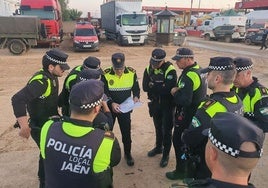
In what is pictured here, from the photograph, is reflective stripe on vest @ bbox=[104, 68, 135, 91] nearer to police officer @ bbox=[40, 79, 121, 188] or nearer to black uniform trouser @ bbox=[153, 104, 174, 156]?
black uniform trouser @ bbox=[153, 104, 174, 156]

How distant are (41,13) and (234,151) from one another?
2079cm

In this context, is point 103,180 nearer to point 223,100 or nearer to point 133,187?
point 223,100

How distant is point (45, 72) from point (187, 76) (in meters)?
1.99

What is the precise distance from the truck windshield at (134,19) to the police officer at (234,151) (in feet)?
72.1

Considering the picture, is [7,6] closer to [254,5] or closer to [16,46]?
[16,46]

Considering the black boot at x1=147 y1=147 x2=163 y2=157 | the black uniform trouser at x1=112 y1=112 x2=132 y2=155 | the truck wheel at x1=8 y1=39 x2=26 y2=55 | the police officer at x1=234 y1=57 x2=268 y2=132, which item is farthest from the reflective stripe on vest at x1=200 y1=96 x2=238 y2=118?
the truck wheel at x1=8 y1=39 x2=26 y2=55

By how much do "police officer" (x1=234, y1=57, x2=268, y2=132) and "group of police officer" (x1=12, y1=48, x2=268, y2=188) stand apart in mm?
11

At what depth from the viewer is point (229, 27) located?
2925 centimetres

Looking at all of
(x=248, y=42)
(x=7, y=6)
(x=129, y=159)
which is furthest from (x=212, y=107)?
(x=7, y=6)

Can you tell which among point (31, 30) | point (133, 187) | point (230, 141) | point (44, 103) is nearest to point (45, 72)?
point (44, 103)

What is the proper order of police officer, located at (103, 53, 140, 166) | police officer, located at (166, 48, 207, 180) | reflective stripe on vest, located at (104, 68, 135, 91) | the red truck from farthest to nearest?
1. the red truck
2. reflective stripe on vest, located at (104, 68, 135, 91)
3. police officer, located at (103, 53, 140, 166)
4. police officer, located at (166, 48, 207, 180)

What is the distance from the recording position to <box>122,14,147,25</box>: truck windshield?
74.6 feet

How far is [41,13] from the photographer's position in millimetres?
20016

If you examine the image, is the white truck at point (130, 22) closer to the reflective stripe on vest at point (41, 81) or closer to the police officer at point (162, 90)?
the police officer at point (162, 90)
